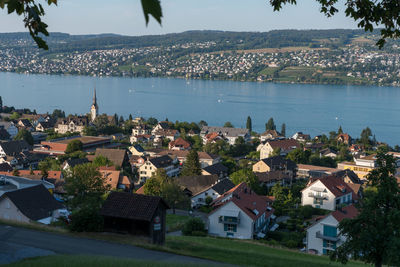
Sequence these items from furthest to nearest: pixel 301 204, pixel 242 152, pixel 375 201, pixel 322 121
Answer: pixel 322 121 < pixel 242 152 < pixel 301 204 < pixel 375 201

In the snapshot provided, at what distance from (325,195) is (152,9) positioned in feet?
57.5

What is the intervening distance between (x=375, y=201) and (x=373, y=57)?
147697 mm

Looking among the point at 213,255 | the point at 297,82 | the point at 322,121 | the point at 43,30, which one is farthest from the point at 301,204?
the point at 297,82

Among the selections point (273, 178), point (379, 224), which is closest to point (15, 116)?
point (273, 178)

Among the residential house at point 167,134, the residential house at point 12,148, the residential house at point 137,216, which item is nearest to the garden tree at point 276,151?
the residential house at point 167,134

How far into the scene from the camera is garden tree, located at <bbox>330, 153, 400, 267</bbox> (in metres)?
5.39

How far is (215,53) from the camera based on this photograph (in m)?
162

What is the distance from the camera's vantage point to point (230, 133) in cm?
3794

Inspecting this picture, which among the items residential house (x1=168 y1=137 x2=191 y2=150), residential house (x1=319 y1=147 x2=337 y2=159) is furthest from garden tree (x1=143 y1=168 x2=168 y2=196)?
residential house (x1=319 y1=147 x2=337 y2=159)

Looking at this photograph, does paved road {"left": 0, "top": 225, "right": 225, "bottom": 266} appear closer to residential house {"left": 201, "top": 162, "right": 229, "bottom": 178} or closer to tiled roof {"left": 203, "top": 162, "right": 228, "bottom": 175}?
residential house {"left": 201, "top": 162, "right": 229, "bottom": 178}

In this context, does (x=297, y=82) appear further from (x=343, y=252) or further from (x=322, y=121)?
(x=343, y=252)

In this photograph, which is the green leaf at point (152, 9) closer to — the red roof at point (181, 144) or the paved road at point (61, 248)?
the paved road at point (61, 248)

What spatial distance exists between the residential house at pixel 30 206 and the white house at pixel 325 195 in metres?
9.34

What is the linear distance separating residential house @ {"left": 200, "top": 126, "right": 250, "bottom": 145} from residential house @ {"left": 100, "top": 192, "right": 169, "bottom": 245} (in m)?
28.7
